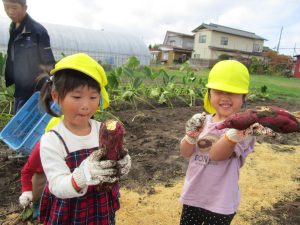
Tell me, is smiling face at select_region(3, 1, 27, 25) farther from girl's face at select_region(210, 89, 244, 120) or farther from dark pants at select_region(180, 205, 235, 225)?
dark pants at select_region(180, 205, 235, 225)

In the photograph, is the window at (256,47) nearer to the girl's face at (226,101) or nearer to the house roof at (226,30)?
the house roof at (226,30)

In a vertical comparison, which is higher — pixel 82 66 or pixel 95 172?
pixel 82 66

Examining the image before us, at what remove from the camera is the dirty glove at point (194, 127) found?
141cm

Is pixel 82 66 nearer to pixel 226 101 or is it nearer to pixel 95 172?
pixel 95 172

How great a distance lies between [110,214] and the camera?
1269 millimetres

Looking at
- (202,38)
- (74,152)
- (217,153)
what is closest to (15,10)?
(74,152)

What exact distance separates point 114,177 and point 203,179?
654 mm

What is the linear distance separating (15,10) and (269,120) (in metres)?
2.50

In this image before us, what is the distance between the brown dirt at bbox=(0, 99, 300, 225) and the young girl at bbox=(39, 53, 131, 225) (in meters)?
1.01

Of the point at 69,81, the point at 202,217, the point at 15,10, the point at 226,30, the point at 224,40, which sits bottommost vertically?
the point at 202,217

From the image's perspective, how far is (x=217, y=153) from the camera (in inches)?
53.6

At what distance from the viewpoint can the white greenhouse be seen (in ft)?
47.6

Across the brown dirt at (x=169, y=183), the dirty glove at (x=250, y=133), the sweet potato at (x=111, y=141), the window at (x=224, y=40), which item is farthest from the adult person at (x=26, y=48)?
the window at (x=224, y=40)

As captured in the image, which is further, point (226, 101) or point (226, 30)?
point (226, 30)
